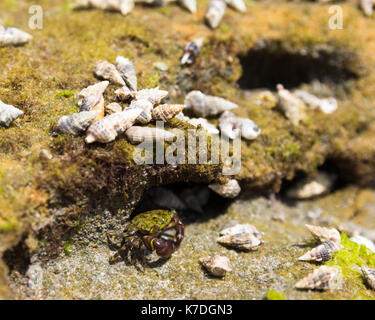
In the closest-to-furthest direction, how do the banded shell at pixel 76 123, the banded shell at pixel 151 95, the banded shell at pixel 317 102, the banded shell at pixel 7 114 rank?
1. the banded shell at pixel 76 123
2. the banded shell at pixel 7 114
3. the banded shell at pixel 151 95
4. the banded shell at pixel 317 102

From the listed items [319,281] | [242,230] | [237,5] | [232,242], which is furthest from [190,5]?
[319,281]

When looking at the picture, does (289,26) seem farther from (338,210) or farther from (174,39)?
(338,210)

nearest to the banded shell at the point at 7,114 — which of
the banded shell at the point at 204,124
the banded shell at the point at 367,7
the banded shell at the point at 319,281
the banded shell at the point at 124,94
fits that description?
the banded shell at the point at 124,94

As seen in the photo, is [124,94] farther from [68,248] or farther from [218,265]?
[218,265]

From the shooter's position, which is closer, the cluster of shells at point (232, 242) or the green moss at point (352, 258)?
the cluster of shells at point (232, 242)

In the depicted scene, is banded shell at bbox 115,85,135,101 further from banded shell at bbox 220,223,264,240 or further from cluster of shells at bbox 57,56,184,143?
banded shell at bbox 220,223,264,240

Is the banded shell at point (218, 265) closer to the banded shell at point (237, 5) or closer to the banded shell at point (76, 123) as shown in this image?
the banded shell at point (76, 123)
